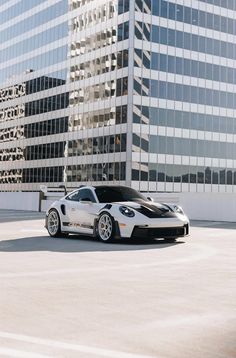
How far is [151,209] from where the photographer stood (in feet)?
41.6

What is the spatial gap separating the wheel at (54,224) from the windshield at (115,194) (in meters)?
1.35

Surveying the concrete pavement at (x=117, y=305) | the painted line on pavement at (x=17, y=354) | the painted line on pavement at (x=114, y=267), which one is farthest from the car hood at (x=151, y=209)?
the painted line on pavement at (x=17, y=354)

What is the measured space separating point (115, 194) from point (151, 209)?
1433 millimetres

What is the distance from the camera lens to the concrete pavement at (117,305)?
3.93m

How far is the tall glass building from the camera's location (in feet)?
227

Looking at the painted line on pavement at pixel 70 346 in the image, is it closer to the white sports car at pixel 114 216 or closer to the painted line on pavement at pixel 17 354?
the painted line on pavement at pixel 17 354

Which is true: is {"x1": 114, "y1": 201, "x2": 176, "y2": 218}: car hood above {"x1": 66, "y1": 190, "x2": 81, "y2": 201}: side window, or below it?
below

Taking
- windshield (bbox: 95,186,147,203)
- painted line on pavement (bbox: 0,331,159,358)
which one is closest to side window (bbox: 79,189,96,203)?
windshield (bbox: 95,186,147,203)

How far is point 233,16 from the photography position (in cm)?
7800

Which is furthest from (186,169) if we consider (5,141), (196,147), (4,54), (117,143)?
(4,54)

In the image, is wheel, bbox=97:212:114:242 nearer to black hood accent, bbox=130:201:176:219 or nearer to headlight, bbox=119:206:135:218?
headlight, bbox=119:206:135:218

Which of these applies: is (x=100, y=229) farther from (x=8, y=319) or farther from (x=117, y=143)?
(x=117, y=143)

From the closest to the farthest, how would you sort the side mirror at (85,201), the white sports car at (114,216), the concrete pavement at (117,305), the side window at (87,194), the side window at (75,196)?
1. the concrete pavement at (117,305)
2. the white sports car at (114,216)
3. the side mirror at (85,201)
4. the side window at (87,194)
5. the side window at (75,196)

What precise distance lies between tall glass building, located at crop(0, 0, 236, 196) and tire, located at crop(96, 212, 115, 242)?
54267mm
